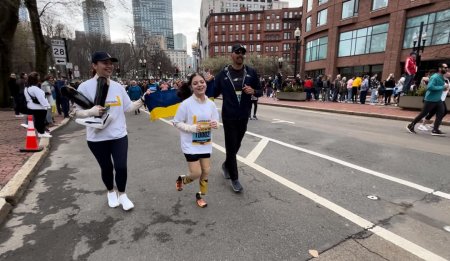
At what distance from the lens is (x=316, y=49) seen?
133ft

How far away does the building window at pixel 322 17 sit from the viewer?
3738 centimetres

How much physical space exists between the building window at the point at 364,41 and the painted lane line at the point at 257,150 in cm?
2921

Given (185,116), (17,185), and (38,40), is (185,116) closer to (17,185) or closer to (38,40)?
(17,185)

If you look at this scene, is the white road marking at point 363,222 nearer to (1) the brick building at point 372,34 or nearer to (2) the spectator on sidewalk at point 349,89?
(2) the spectator on sidewalk at point 349,89

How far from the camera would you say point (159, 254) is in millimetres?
2729

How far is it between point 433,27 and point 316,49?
53.3 ft

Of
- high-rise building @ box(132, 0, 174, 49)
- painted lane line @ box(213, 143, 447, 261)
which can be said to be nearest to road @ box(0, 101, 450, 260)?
painted lane line @ box(213, 143, 447, 261)

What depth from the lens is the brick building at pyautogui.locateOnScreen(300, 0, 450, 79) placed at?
84.3ft

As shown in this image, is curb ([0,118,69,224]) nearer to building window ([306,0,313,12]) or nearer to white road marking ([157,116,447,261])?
white road marking ([157,116,447,261])

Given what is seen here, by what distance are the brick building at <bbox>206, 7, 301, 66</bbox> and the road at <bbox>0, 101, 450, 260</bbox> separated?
9330cm

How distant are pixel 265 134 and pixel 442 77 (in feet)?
17.1

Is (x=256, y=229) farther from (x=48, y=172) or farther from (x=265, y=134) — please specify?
(x=265, y=134)

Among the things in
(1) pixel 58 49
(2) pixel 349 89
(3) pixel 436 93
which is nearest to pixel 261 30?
(2) pixel 349 89

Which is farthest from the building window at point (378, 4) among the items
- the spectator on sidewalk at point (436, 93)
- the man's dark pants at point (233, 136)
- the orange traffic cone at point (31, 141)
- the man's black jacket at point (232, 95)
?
the orange traffic cone at point (31, 141)
